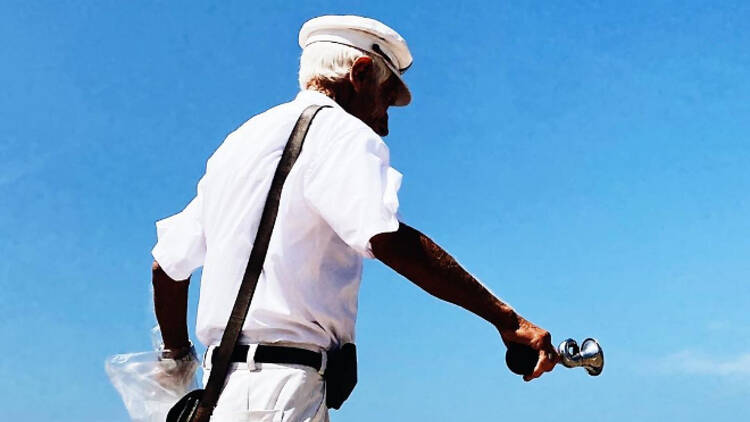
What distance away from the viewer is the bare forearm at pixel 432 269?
3.41m

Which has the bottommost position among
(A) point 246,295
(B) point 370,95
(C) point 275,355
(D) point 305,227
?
(C) point 275,355

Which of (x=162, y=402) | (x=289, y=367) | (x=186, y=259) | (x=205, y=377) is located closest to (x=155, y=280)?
(x=186, y=259)

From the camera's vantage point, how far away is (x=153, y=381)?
180 inches

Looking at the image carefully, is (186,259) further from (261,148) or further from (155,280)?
(261,148)

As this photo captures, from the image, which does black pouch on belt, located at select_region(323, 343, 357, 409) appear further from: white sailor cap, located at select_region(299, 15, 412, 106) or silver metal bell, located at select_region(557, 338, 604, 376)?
white sailor cap, located at select_region(299, 15, 412, 106)

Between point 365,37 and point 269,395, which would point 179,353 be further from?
point 365,37

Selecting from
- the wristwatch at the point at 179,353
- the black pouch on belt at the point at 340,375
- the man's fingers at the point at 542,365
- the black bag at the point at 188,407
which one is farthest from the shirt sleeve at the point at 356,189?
the wristwatch at the point at 179,353

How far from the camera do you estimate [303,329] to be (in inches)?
139

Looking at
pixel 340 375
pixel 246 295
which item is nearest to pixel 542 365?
pixel 340 375

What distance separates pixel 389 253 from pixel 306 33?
1300 mm

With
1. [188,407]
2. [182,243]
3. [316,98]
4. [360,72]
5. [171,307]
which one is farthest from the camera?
[171,307]

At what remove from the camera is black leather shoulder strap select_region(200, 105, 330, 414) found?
11.6 ft

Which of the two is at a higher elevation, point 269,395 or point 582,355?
point 582,355

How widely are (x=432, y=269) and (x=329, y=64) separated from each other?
104cm
